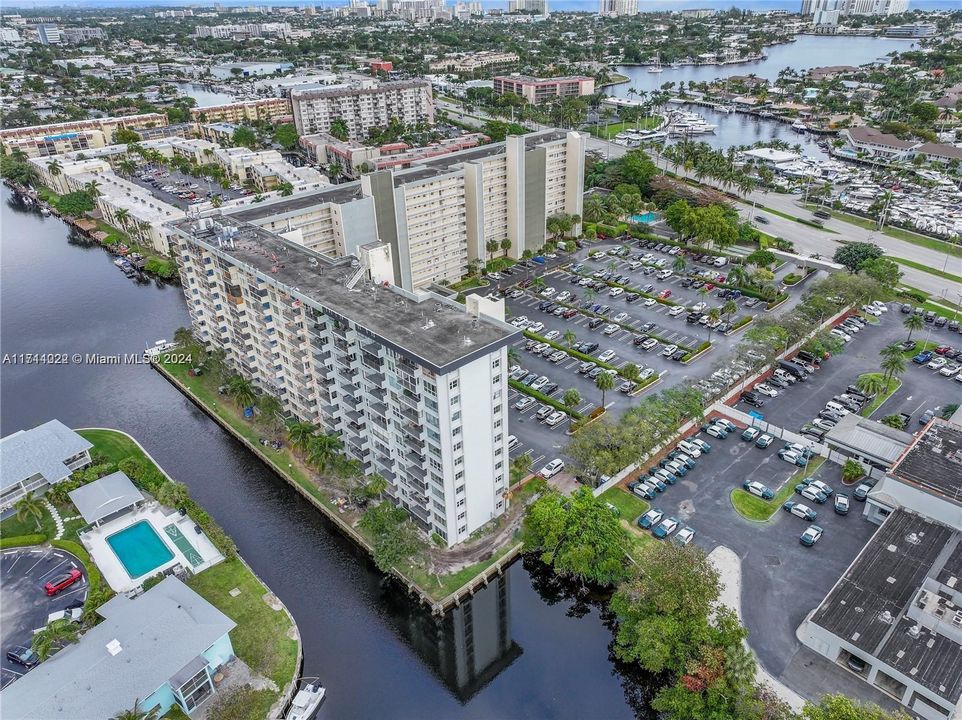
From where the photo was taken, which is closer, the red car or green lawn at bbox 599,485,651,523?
the red car

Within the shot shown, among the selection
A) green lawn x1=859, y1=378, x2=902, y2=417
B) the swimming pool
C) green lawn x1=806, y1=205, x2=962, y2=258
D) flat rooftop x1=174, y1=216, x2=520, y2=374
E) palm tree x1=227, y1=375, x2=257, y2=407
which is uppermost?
flat rooftop x1=174, y1=216, x2=520, y2=374

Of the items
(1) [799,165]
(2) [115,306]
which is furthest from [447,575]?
(1) [799,165]

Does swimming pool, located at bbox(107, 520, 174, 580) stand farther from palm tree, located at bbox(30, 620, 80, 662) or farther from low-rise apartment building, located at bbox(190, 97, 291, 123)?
low-rise apartment building, located at bbox(190, 97, 291, 123)

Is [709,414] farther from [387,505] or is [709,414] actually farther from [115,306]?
[115,306]

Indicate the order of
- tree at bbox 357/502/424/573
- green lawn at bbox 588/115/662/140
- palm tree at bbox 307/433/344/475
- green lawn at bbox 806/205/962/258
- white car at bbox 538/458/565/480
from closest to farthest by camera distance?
tree at bbox 357/502/424/573, palm tree at bbox 307/433/344/475, white car at bbox 538/458/565/480, green lawn at bbox 806/205/962/258, green lawn at bbox 588/115/662/140

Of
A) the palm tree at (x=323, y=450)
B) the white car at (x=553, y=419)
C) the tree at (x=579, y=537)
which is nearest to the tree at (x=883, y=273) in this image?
the white car at (x=553, y=419)

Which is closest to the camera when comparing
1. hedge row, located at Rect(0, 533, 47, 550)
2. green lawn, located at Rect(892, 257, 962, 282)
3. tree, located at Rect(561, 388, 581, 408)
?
hedge row, located at Rect(0, 533, 47, 550)

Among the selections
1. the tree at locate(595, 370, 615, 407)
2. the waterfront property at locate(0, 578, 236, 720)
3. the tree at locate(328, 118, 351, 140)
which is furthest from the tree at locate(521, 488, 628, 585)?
the tree at locate(328, 118, 351, 140)
